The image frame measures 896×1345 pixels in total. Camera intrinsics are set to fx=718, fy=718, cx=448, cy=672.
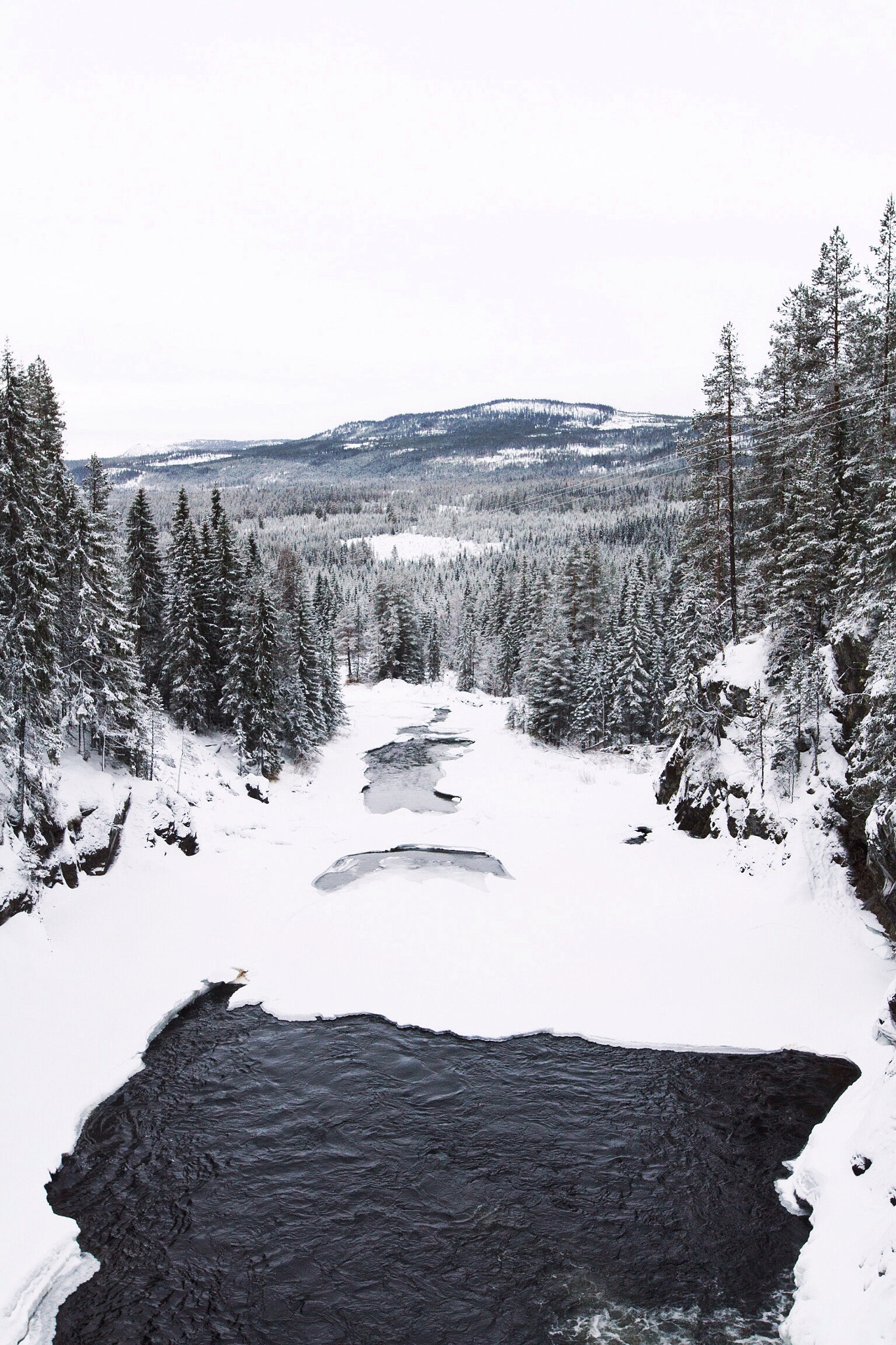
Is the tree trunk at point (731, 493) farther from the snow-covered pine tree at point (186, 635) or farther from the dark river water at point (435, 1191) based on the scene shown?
the snow-covered pine tree at point (186, 635)

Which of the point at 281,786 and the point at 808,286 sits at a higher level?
the point at 808,286

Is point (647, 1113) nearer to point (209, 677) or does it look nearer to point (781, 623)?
point (781, 623)

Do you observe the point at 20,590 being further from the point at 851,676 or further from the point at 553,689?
the point at 553,689

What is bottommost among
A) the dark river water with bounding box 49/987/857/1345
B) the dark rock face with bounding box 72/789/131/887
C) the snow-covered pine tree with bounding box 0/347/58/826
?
the dark river water with bounding box 49/987/857/1345

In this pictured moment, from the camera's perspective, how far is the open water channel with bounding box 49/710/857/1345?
9.45 meters

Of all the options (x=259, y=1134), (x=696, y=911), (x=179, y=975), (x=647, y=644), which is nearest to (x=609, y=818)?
(x=696, y=911)

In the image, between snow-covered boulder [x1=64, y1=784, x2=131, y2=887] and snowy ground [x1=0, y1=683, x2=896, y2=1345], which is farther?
snow-covered boulder [x1=64, y1=784, x2=131, y2=887]

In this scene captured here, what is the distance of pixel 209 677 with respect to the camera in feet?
123

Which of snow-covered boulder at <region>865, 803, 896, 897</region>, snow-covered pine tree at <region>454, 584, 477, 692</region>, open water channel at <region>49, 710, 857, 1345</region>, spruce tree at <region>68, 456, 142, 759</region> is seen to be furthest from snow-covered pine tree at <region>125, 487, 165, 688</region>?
snow-covered pine tree at <region>454, 584, 477, 692</region>

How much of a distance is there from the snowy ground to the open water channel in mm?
642

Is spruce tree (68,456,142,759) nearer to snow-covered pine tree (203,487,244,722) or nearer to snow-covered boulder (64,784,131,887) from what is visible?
snow-covered boulder (64,784,131,887)

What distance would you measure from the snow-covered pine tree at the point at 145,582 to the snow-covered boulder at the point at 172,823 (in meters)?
12.3

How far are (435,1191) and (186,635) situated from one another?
2918cm

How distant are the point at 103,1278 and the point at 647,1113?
923 cm
